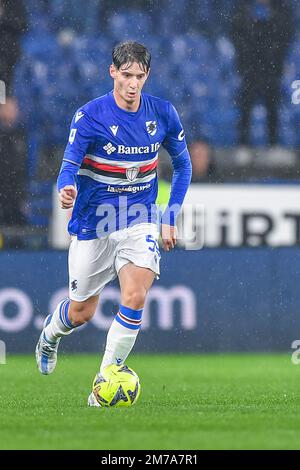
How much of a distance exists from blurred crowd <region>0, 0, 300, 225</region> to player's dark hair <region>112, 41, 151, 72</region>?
498cm

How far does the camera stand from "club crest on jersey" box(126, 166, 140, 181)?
696 centimetres

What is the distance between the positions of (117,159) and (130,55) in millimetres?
621

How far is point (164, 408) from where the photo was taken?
6.46 metres

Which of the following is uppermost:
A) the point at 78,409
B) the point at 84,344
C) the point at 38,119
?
the point at 38,119

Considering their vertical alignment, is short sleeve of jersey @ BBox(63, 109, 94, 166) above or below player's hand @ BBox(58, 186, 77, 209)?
above

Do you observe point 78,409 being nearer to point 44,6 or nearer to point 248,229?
point 248,229

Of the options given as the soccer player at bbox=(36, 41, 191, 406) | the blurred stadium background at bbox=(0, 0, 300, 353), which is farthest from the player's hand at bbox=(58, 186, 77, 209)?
the blurred stadium background at bbox=(0, 0, 300, 353)

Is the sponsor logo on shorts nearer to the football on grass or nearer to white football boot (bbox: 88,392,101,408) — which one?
the football on grass

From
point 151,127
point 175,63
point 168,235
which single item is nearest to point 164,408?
point 168,235

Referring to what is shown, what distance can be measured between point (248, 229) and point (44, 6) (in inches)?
142

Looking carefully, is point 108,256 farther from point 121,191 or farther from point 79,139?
point 79,139

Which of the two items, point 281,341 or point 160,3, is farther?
point 160,3

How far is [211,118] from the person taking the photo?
1267cm
